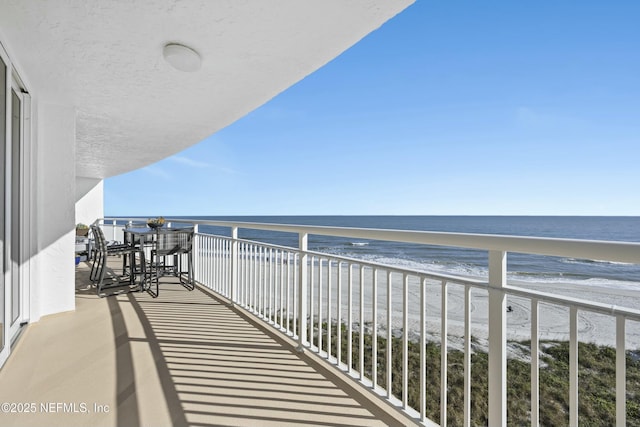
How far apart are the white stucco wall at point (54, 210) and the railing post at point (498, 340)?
3645mm

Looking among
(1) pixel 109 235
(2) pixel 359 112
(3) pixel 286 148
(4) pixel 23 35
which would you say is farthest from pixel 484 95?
(4) pixel 23 35

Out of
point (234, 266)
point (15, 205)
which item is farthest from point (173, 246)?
point (15, 205)

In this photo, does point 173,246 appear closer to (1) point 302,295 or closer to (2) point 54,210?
(2) point 54,210

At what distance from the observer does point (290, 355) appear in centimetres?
221

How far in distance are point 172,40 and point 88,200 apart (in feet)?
29.1

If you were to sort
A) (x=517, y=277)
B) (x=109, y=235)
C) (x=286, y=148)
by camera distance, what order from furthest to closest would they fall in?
(x=286, y=148) < (x=517, y=277) < (x=109, y=235)

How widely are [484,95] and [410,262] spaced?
14.9 m

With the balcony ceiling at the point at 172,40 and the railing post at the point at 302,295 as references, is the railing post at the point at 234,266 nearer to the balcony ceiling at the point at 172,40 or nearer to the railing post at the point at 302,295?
the railing post at the point at 302,295

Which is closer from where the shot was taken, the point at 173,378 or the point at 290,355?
the point at 173,378

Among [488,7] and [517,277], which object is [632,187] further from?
[488,7]

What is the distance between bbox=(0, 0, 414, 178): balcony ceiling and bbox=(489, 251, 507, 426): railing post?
1426 millimetres

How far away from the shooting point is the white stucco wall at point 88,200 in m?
8.62

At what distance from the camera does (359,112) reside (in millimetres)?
26188

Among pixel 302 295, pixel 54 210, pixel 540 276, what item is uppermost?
pixel 54 210
